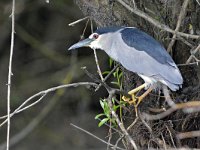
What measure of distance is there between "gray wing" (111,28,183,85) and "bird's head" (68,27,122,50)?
0.14 feet

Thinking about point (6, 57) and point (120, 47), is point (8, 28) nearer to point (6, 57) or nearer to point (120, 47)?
point (6, 57)

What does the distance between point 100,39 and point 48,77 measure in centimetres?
199

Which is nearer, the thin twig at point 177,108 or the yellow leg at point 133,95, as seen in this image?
the thin twig at point 177,108

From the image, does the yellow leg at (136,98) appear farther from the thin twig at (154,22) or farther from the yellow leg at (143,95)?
the thin twig at (154,22)

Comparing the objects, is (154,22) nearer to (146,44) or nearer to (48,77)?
(146,44)

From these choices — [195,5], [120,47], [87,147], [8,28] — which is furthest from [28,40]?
[195,5]

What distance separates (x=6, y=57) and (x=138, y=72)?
7.91ft

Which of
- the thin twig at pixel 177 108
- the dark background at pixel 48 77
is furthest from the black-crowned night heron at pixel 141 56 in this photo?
the dark background at pixel 48 77

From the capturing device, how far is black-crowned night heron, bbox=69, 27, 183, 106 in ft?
8.49

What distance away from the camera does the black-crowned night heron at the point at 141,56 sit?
259 centimetres

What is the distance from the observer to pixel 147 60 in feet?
9.07

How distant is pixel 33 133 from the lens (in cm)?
497

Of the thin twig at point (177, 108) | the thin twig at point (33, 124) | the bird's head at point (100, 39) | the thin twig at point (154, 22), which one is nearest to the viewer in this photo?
the thin twig at point (177, 108)

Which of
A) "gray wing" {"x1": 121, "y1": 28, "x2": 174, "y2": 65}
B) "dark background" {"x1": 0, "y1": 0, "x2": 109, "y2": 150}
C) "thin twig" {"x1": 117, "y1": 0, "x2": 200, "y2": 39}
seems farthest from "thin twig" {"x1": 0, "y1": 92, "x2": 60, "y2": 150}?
"thin twig" {"x1": 117, "y1": 0, "x2": 200, "y2": 39}
